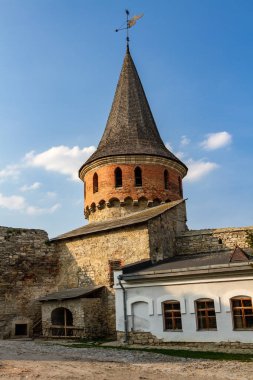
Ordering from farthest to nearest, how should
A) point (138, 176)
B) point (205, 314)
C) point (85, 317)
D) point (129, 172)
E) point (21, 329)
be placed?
point (138, 176)
point (129, 172)
point (21, 329)
point (85, 317)
point (205, 314)

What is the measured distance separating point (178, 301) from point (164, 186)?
1154 centimetres

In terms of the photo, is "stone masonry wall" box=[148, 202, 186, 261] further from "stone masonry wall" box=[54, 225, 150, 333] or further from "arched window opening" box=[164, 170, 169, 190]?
"arched window opening" box=[164, 170, 169, 190]

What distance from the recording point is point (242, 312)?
14.5 m

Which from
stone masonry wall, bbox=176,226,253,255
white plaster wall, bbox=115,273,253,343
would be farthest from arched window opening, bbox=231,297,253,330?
stone masonry wall, bbox=176,226,253,255

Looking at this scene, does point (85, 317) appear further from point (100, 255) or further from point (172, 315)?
point (172, 315)

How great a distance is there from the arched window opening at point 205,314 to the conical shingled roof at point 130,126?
13.0m

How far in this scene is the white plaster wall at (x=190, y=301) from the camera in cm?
1451

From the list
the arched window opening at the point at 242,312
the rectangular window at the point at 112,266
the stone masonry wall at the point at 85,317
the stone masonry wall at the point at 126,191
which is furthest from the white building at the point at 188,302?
the stone masonry wall at the point at 126,191

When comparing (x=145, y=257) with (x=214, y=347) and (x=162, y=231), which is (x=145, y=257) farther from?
(x=214, y=347)

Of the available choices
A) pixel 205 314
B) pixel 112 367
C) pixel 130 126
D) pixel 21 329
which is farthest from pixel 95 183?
pixel 112 367

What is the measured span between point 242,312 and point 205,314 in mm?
1404

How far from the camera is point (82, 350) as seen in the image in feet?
46.5

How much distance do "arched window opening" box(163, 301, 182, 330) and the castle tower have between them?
33.3 feet

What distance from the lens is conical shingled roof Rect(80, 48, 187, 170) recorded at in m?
27.0
